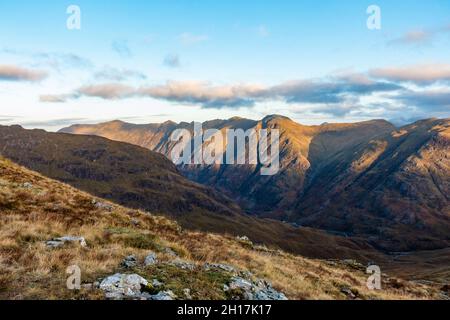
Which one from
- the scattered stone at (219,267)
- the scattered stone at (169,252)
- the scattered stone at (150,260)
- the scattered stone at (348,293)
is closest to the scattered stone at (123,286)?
the scattered stone at (150,260)

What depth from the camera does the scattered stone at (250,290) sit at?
46.5ft

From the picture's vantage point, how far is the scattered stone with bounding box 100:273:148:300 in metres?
12.0

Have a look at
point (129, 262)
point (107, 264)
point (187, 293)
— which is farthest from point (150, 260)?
point (187, 293)

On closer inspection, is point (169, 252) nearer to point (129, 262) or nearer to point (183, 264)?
point (183, 264)

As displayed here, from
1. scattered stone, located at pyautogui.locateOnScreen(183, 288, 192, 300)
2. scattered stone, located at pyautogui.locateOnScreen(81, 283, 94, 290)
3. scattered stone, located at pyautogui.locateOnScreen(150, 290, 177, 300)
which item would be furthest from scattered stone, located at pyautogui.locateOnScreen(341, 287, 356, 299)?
scattered stone, located at pyautogui.locateOnScreen(81, 283, 94, 290)

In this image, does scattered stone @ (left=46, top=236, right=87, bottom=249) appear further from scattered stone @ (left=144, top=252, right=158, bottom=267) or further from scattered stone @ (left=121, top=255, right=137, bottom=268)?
scattered stone @ (left=144, top=252, right=158, bottom=267)

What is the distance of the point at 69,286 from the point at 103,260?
3.52m

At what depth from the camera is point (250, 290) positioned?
14812 mm

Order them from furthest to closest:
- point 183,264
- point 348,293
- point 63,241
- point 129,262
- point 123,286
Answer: point 348,293, point 63,241, point 183,264, point 129,262, point 123,286

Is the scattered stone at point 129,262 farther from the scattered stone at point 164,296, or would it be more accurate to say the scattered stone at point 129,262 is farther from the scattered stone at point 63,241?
the scattered stone at point 164,296

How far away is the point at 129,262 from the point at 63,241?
12.2 ft

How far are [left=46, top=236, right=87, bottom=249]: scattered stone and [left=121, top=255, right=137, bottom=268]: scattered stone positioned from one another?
8.24ft
